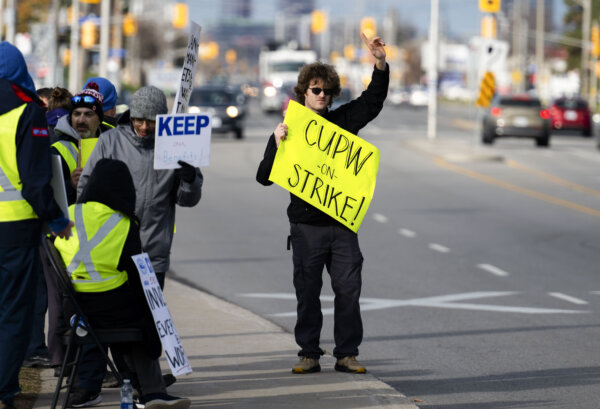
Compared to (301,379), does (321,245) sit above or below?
above

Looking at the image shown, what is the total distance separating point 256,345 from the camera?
30.5 ft

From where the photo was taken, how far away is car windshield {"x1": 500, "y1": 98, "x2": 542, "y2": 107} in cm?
4199

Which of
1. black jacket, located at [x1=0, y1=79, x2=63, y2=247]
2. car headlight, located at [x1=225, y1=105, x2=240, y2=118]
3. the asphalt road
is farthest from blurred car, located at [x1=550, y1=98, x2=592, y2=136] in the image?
black jacket, located at [x1=0, y1=79, x2=63, y2=247]

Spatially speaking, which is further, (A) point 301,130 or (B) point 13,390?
(A) point 301,130

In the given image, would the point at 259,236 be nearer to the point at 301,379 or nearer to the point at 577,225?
the point at 577,225

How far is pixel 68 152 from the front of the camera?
7.91 meters

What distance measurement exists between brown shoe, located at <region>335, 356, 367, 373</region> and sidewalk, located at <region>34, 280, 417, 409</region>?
3.3 inches

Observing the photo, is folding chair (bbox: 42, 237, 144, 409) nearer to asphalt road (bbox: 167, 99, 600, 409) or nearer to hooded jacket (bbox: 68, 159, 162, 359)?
hooded jacket (bbox: 68, 159, 162, 359)

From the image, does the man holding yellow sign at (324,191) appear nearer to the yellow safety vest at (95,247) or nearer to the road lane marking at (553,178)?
the yellow safety vest at (95,247)

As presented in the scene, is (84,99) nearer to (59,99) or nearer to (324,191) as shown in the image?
(59,99)

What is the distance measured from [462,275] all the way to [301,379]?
6.32 m

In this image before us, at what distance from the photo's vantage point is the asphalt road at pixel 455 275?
8789 millimetres

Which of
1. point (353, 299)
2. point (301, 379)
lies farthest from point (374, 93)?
point (301, 379)

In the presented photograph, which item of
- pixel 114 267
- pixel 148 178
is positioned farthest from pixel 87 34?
pixel 114 267
